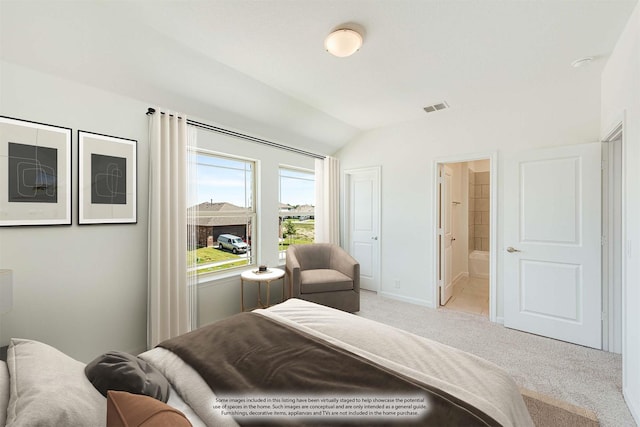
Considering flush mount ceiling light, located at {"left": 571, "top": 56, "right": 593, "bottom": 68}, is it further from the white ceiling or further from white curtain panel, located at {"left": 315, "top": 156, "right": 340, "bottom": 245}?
white curtain panel, located at {"left": 315, "top": 156, "right": 340, "bottom": 245}

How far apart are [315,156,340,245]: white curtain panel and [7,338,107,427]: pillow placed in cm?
351

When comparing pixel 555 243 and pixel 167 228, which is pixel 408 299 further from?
pixel 167 228

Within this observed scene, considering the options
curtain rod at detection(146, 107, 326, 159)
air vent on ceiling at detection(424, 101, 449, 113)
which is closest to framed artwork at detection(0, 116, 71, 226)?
curtain rod at detection(146, 107, 326, 159)

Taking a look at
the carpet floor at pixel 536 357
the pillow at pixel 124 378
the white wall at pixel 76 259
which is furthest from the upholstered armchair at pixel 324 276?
the pillow at pixel 124 378

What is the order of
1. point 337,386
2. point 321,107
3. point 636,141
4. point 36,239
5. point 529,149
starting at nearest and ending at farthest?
point 337,386
point 636,141
point 36,239
point 529,149
point 321,107

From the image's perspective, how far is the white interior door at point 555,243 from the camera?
2.62 meters

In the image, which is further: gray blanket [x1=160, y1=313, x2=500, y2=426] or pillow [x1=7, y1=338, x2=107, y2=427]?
gray blanket [x1=160, y1=313, x2=500, y2=426]

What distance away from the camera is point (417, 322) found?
3221 mm

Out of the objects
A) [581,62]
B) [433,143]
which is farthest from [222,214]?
[581,62]

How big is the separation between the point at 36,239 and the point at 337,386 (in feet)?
7.72

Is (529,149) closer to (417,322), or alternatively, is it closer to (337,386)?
(417,322)

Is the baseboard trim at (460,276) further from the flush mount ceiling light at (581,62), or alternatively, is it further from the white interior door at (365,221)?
the flush mount ceiling light at (581,62)

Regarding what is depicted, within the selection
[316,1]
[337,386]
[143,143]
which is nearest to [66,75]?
[143,143]

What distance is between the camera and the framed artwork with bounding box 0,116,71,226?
1.81 metres
